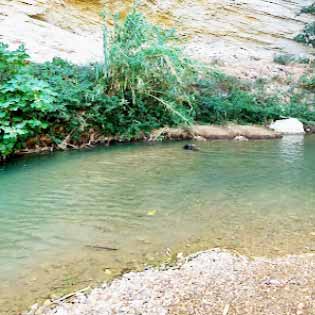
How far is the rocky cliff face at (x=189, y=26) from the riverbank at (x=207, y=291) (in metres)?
9.58

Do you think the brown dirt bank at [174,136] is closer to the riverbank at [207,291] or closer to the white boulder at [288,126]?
the white boulder at [288,126]

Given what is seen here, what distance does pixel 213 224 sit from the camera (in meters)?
3.61

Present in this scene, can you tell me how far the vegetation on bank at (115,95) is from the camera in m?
6.86

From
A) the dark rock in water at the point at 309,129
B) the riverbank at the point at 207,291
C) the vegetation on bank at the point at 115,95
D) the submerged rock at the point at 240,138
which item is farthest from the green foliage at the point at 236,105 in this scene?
the riverbank at the point at 207,291

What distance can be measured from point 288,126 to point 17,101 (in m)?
7.04

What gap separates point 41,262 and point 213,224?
146 cm

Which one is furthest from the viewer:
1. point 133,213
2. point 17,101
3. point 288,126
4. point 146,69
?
Result: point 288,126

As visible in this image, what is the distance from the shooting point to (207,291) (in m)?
2.34

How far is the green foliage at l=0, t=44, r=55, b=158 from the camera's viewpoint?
6.44m

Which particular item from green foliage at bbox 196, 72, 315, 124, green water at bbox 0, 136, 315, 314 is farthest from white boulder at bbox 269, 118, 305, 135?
green water at bbox 0, 136, 315, 314

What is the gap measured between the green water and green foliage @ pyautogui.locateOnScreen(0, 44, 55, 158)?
17.0 inches

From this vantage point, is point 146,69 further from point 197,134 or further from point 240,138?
point 240,138

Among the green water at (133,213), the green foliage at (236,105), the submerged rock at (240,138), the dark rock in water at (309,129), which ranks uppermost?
the green foliage at (236,105)

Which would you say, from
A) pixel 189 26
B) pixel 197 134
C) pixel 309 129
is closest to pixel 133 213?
pixel 197 134
